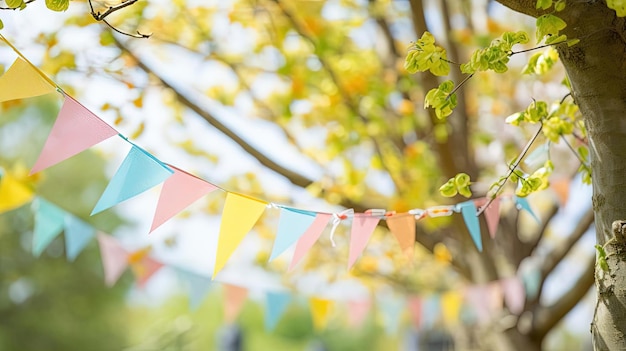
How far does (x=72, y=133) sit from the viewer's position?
6.00 ft

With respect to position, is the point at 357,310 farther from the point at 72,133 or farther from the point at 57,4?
the point at 57,4

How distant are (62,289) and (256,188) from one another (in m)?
7.87

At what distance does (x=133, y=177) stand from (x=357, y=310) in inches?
111

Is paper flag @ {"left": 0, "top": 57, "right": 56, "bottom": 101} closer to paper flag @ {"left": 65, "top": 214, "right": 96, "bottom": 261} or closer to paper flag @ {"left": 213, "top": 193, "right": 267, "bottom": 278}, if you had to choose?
paper flag @ {"left": 213, "top": 193, "right": 267, "bottom": 278}

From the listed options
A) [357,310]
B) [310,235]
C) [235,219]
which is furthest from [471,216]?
[357,310]

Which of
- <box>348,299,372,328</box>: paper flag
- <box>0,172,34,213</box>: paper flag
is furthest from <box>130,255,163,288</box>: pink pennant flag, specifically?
<box>348,299,372,328</box>: paper flag

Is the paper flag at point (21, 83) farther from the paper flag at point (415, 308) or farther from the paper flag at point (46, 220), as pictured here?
the paper flag at point (415, 308)

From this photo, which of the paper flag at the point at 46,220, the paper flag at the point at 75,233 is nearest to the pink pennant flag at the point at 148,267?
the paper flag at the point at 75,233

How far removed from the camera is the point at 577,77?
61.7 inches

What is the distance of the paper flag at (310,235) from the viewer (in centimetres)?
215

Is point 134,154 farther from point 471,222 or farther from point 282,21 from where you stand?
point 282,21

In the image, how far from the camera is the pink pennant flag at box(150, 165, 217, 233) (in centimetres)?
197

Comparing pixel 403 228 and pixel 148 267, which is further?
pixel 148 267

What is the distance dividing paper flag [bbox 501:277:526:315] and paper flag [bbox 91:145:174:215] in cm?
221
